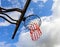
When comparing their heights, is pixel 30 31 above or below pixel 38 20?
below

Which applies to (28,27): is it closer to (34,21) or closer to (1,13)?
(34,21)

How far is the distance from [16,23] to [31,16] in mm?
305

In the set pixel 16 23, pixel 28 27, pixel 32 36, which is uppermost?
pixel 16 23

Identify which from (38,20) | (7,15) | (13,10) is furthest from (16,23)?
(38,20)

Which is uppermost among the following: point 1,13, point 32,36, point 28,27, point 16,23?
point 1,13

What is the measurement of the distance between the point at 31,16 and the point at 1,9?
56cm

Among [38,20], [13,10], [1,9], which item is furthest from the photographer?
[38,20]

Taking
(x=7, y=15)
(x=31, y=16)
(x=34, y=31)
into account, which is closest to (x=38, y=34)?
(x=34, y=31)

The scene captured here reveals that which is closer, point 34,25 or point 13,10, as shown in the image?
point 13,10

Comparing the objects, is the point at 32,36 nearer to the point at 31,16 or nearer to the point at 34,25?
the point at 34,25

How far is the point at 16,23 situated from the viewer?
286cm

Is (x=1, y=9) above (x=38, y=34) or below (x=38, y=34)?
above

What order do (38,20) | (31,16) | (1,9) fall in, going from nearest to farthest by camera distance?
(1,9), (31,16), (38,20)

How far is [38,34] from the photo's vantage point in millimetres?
3490
